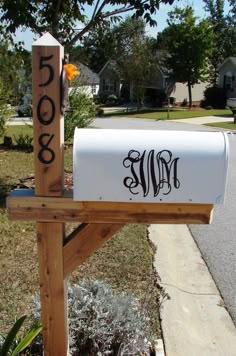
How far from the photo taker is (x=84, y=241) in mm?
2180

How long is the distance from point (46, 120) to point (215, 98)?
138 feet

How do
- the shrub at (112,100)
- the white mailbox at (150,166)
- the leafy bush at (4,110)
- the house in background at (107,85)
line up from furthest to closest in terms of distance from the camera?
the house in background at (107,85), the shrub at (112,100), the leafy bush at (4,110), the white mailbox at (150,166)

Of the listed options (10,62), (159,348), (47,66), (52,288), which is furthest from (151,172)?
(10,62)

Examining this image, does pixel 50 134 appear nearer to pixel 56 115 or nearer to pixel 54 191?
pixel 56 115

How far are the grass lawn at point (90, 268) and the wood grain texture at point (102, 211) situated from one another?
5.06 ft

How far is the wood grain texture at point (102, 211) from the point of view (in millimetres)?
2051

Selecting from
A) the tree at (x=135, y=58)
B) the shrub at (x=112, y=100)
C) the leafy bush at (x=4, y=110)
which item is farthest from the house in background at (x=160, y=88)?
the leafy bush at (x=4, y=110)

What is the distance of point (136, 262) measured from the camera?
4.55m

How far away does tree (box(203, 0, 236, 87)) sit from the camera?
51444 millimetres

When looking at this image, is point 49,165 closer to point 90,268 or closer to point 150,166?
point 150,166

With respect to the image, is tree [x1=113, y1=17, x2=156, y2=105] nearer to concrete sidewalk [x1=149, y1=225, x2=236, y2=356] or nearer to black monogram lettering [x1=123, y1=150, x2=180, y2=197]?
concrete sidewalk [x1=149, y1=225, x2=236, y2=356]

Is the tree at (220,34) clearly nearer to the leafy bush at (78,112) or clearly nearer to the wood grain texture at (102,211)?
the leafy bush at (78,112)

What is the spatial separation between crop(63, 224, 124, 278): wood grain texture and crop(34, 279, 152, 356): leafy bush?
0.68 m

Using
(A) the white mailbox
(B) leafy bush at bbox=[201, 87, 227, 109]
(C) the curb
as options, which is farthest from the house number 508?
(B) leafy bush at bbox=[201, 87, 227, 109]
